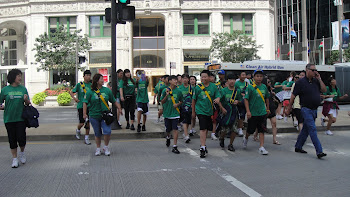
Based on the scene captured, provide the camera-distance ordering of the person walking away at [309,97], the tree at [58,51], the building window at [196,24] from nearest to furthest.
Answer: the person walking away at [309,97]
the tree at [58,51]
the building window at [196,24]

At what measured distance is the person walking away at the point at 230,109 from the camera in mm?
8257

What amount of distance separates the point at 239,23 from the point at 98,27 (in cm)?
1453

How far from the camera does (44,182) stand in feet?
18.8

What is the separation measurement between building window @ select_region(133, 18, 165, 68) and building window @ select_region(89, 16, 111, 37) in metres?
2.96

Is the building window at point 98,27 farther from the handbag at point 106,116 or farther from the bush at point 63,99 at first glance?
the handbag at point 106,116

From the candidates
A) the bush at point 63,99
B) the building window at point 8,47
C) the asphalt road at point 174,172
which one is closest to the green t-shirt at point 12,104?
the asphalt road at point 174,172

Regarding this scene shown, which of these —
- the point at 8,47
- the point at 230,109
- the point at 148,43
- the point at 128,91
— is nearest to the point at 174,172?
the point at 230,109

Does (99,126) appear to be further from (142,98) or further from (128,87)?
(128,87)


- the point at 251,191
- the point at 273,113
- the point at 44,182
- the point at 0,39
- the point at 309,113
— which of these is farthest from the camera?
the point at 0,39

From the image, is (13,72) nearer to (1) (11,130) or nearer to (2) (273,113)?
(1) (11,130)

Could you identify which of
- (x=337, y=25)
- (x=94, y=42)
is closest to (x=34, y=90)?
(x=94, y=42)

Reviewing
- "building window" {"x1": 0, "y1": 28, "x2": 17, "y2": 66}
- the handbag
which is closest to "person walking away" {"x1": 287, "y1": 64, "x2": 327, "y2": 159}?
the handbag

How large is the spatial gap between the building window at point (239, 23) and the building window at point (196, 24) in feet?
6.69

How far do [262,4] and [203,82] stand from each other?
31.6 metres
